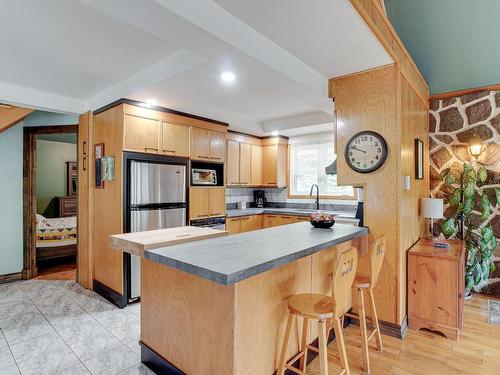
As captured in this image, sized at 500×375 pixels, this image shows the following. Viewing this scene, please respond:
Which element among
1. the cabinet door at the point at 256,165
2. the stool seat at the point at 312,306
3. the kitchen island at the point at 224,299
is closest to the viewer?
the kitchen island at the point at 224,299

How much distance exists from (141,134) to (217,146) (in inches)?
48.3

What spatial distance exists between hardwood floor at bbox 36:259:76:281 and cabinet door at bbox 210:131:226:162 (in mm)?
2826

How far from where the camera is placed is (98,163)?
372cm

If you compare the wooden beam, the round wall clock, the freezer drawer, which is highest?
the wooden beam

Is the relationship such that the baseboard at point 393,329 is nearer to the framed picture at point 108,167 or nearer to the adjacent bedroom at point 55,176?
the framed picture at point 108,167

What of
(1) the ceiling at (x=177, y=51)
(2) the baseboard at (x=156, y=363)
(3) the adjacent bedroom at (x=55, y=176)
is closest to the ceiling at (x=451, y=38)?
A: (1) the ceiling at (x=177, y=51)

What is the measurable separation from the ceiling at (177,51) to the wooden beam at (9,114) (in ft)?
1.67

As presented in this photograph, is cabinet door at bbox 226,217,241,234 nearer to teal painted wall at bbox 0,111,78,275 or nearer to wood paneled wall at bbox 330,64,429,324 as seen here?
wood paneled wall at bbox 330,64,429,324

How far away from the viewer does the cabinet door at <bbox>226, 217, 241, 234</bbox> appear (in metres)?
4.57

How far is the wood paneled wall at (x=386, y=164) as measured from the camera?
2.59 metres

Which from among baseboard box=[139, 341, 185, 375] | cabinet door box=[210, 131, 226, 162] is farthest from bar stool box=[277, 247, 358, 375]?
cabinet door box=[210, 131, 226, 162]

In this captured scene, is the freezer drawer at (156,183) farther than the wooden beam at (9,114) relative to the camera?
No

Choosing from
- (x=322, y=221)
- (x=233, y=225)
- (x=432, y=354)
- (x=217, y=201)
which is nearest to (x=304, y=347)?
(x=322, y=221)

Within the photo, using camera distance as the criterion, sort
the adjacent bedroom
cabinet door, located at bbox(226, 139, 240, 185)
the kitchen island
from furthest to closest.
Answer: the adjacent bedroom, cabinet door, located at bbox(226, 139, 240, 185), the kitchen island
